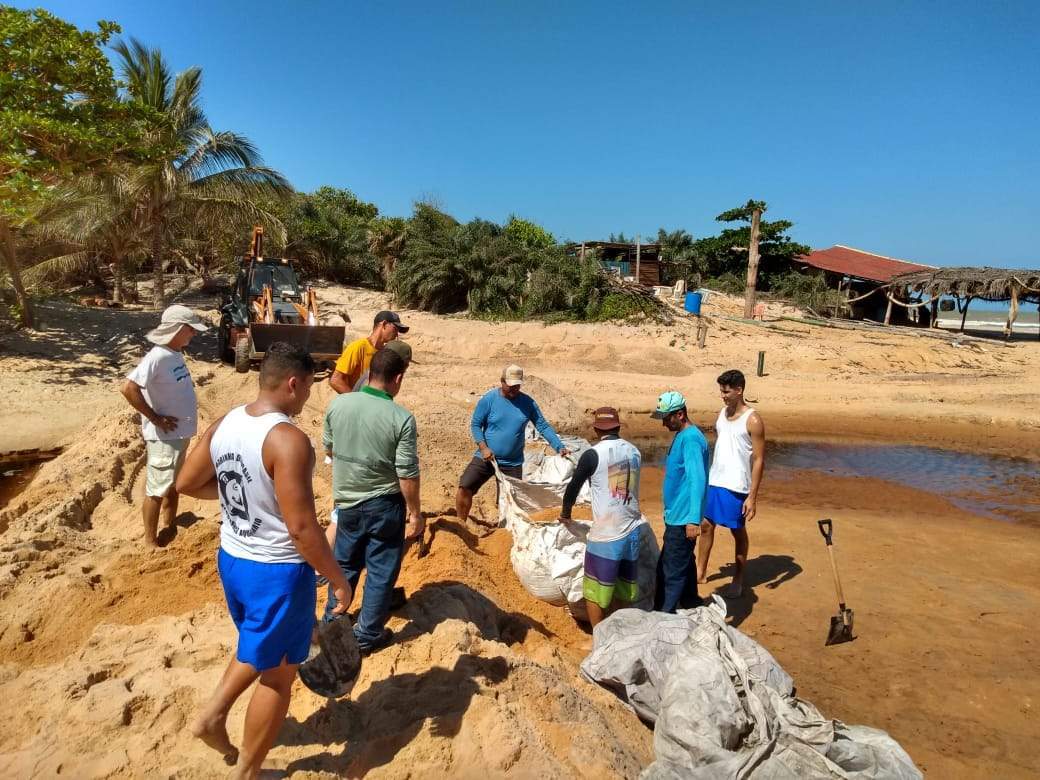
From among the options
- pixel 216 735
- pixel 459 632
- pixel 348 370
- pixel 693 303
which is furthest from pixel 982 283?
pixel 216 735

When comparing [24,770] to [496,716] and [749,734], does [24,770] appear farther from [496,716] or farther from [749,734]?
[749,734]

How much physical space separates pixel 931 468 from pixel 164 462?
33.4ft

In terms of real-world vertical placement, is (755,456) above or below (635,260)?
below

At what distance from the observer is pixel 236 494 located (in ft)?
7.23

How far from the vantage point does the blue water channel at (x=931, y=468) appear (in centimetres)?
808

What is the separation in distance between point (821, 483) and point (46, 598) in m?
8.51

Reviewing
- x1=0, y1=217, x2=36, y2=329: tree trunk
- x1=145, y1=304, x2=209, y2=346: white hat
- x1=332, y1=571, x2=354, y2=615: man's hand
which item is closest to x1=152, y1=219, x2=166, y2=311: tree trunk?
x1=0, y1=217, x2=36, y2=329: tree trunk

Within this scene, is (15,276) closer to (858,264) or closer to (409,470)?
(409,470)

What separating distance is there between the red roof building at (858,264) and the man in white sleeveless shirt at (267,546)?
2526 centimetres

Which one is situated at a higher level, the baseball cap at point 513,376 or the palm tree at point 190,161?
the palm tree at point 190,161

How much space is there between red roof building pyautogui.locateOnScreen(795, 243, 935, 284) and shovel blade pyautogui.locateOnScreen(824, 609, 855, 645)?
22.2m

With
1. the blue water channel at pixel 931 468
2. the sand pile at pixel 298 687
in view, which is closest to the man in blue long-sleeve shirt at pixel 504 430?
the sand pile at pixel 298 687

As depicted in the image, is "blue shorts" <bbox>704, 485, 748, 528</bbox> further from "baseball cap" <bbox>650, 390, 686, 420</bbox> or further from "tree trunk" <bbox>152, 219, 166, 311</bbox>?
"tree trunk" <bbox>152, 219, 166, 311</bbox>

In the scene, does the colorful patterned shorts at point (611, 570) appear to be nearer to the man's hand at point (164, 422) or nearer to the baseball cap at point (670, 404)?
the baseball cap at point (670, 404)
